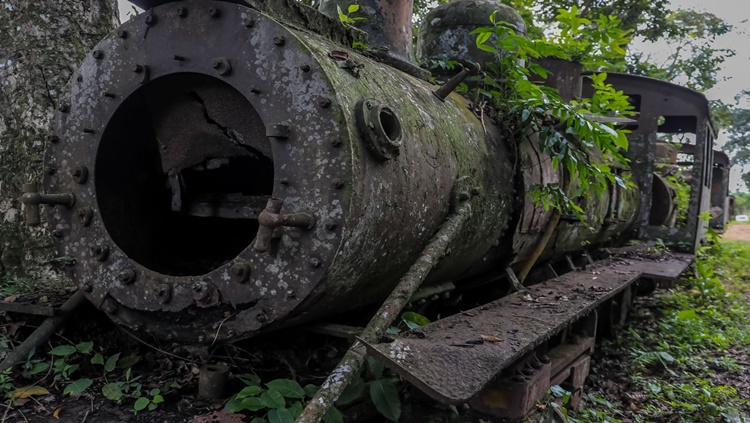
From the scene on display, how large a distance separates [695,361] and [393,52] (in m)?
3.67

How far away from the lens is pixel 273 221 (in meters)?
1.79

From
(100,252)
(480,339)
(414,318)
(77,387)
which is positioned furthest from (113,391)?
(480,339)

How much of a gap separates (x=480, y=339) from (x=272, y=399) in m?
0.84

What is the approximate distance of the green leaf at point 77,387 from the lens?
84.0 inches

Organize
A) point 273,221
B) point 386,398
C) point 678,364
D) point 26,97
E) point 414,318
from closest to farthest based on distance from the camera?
point 273,221
point 386,398
point 414,318
point 26,97
point 678,364

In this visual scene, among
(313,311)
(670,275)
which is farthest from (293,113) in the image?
(670,275)

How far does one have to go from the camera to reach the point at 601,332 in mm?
5371

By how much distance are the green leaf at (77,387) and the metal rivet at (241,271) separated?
71cm

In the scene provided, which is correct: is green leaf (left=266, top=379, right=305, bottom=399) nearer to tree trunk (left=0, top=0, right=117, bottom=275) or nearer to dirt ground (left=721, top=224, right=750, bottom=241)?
tree trunk (left=0, top=0, right=117, bottom=275)

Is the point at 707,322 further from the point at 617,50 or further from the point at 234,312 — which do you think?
the point at 234,312

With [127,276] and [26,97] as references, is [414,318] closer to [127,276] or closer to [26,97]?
[127,276]

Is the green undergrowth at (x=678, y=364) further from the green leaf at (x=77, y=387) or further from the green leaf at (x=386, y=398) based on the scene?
the green leaf at (x=77, y=387)

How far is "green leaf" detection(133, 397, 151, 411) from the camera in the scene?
2.03 meters

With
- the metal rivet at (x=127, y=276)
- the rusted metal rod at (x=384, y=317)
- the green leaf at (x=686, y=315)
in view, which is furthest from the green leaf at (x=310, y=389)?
the green leaf at (x=686, y=315)
